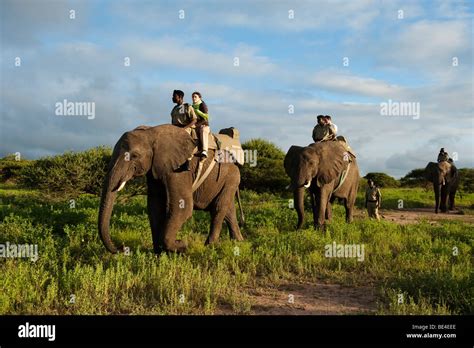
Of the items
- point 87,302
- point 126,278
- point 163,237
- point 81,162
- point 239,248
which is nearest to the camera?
point 87,302

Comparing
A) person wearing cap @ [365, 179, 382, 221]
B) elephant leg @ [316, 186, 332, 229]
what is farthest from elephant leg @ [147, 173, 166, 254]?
person wearing cap @ [365, 179, 382, 221]

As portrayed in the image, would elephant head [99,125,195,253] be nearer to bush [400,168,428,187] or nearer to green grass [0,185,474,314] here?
green grass [0,185,474,314]

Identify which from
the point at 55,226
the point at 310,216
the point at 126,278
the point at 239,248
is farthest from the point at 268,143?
the point at 126,278

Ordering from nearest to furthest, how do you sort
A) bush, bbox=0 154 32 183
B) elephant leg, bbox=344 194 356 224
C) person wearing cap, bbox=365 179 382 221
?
elephant leg, bbox=344 194 356 224 → person wearing cap, bbox=365 179 382 221 → bush, bbox=0 154 32 183

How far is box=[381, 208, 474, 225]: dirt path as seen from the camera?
19.6m

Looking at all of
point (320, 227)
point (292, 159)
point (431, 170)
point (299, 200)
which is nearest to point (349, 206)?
point (320, 227)

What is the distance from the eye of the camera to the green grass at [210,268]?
6969 millimetres

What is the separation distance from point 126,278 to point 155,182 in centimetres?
210

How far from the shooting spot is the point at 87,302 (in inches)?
266

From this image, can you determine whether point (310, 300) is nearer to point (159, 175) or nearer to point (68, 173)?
point (159, 175)
